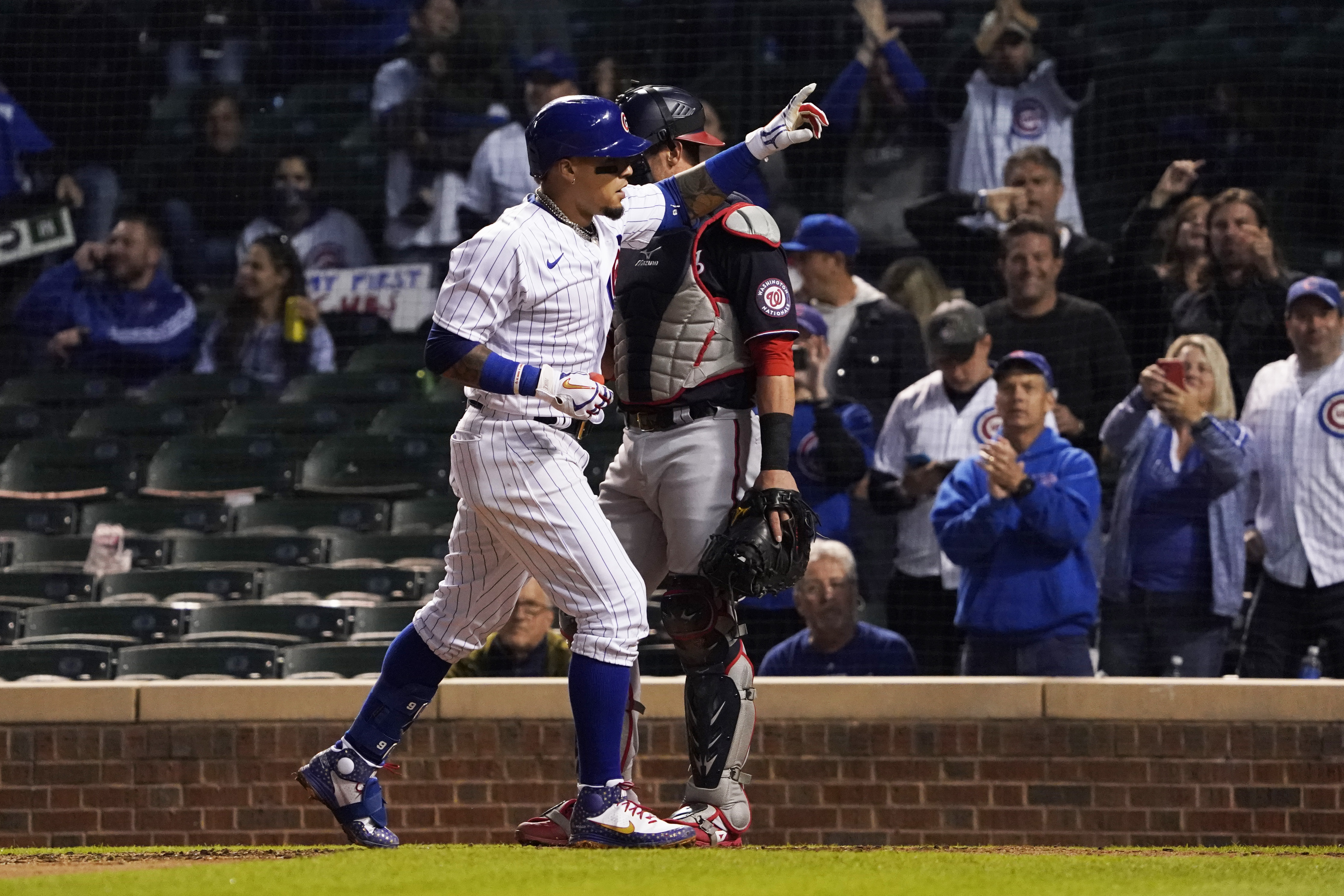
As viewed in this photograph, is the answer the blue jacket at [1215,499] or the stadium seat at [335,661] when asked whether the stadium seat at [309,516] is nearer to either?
the stadium seat at [335,661]

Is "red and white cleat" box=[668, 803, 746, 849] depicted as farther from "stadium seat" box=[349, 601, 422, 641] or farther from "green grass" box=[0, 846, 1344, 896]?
"stadium seat" box=[349, 601, 422, 641]

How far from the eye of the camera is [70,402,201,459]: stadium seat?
27.1ft

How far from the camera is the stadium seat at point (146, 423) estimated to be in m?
8.26

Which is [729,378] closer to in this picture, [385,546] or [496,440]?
[496,440]

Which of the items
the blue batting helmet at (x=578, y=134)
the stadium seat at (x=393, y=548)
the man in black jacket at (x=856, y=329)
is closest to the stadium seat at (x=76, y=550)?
the stadium seat at (x=393, y=548)

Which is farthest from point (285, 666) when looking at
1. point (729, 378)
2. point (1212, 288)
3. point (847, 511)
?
point (1212, 288)

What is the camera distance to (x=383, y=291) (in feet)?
28.2

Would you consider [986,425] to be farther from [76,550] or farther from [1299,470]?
[76,550]

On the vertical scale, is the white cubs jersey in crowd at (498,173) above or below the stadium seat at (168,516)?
above

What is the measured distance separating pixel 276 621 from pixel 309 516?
1009 mm

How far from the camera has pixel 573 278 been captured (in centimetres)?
385

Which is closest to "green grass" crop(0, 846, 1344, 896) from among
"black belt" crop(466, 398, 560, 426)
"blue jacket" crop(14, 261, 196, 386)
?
"black belt" crop(466, 398, 560, 426)

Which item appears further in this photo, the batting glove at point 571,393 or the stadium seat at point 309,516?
the stadium seat at point 309,516

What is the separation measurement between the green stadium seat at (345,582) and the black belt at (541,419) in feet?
9.87
